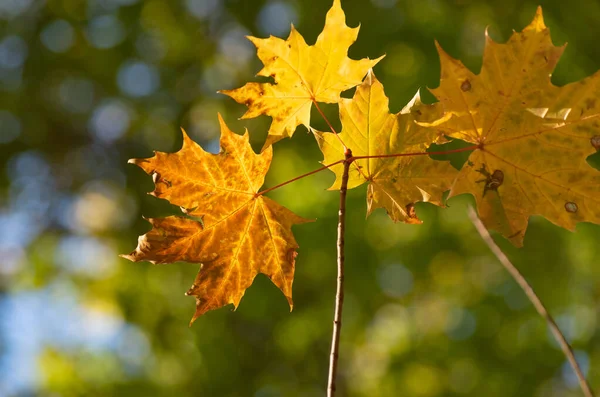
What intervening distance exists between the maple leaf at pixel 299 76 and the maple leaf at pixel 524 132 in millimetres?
216

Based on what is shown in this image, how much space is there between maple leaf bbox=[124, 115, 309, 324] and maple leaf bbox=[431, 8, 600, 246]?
14.8 inches

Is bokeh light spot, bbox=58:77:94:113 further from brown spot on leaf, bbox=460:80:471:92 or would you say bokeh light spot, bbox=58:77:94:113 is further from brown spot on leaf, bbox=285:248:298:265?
brown spot on leaf, bbox=460:80:471:92

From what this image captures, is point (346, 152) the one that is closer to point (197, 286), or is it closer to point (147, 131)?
point (197, 286)

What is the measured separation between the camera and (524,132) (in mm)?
1153

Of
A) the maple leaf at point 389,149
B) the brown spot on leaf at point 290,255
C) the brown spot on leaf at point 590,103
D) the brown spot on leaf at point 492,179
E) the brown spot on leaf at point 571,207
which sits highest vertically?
the brown spot on leaf at point 590,103

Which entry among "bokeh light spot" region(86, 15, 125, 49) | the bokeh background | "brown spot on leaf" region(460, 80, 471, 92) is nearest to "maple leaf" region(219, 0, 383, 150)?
"brown spot on leaf" region(460, 80, 471, 92)

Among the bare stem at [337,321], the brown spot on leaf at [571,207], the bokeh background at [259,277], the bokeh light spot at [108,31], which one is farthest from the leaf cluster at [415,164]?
the bokeh light spot at [108,31]

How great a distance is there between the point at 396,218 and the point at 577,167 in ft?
1.25

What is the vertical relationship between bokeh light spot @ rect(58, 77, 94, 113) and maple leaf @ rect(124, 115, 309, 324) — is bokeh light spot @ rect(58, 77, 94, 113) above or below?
below

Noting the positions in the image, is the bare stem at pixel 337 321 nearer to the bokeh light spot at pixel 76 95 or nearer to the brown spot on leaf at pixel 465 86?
the brown spot on leaf at pixel 465 86

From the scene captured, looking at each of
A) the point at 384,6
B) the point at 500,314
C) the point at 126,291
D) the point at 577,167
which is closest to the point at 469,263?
the point at 500,314

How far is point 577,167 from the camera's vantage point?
1.14 meters

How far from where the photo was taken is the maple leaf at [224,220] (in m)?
1.15

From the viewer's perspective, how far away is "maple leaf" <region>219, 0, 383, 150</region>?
123cm
